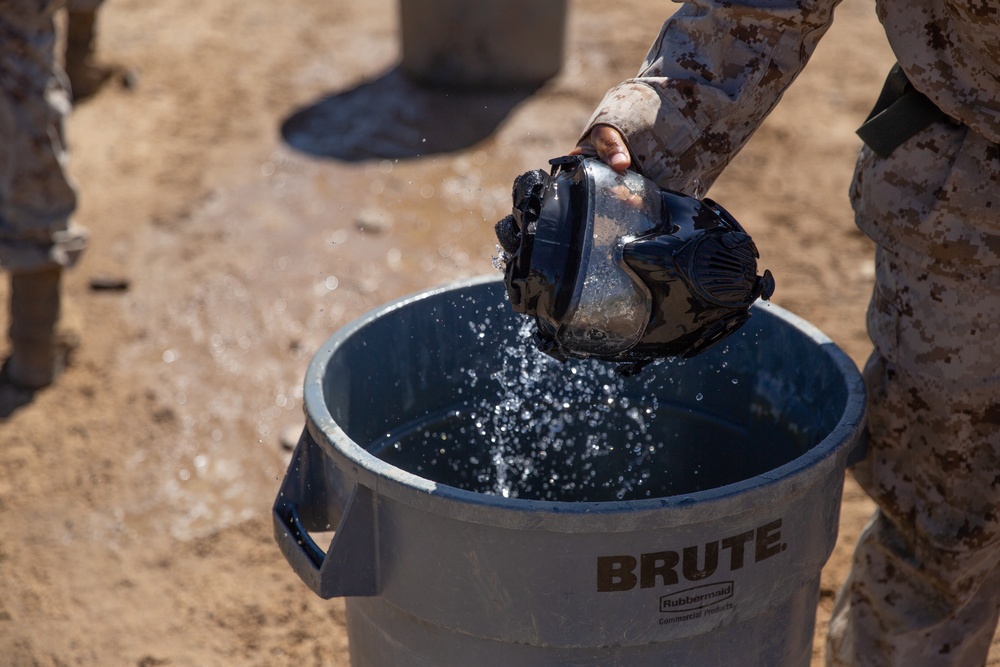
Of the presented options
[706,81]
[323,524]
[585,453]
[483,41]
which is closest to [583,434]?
[585,453]

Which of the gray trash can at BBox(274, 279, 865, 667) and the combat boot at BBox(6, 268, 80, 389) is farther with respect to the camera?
the combat boot at BBox(6, 268, 80, 389)

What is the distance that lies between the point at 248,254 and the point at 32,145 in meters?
0.88

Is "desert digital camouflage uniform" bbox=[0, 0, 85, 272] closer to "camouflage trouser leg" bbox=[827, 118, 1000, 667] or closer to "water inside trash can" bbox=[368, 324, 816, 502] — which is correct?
"water inside trash can" bbox=[368, 324, 816, 502]

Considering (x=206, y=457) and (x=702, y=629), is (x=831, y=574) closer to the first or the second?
(x=702, y=629)

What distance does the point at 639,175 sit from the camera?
1.60 meters

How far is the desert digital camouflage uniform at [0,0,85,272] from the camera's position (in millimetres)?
3270

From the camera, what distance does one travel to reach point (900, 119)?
1.91m

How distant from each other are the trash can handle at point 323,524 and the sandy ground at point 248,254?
90 centimetres

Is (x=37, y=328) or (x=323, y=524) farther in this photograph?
(x=37, y=328)

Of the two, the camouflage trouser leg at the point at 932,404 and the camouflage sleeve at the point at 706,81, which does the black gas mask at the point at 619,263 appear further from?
the camouflage trouser leg at the point at 932,404

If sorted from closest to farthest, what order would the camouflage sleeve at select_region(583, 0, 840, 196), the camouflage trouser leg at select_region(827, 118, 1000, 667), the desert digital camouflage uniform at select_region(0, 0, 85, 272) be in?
the camouflage sleeve at select_region(583, 0, 840, 196)
the camouflage trouser leg at select_region(827, 118, 1000, 667)
the desert digital camouflage uniform at select_region(0, 0, 85, 272)

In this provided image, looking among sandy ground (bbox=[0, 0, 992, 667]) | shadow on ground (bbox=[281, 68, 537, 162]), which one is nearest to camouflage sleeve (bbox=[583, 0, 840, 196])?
sandy ground (bbox=[0, 0, 992, 667])

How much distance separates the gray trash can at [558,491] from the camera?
1.47m

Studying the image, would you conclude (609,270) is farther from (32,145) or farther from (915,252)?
(32,145)
